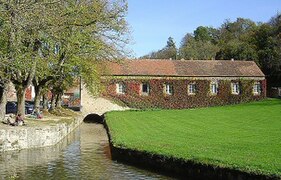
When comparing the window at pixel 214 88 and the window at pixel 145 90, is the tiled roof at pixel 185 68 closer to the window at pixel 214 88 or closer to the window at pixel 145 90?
the window at pixel 214 88

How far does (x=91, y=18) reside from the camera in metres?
30.5

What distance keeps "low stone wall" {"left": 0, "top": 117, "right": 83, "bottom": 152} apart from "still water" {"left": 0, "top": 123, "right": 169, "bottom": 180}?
62 centimetres

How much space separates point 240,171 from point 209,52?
277 feet

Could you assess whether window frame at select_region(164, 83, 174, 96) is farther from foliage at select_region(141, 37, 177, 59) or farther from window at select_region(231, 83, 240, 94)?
foliage at select_region(141, 37, 177, 59)

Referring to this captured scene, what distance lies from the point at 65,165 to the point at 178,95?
3909 cm

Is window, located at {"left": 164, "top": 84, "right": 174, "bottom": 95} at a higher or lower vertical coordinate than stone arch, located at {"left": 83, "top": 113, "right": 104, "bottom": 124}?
higher

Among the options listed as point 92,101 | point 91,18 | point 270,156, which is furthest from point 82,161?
point 92,101

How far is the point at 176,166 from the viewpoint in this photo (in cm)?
1553

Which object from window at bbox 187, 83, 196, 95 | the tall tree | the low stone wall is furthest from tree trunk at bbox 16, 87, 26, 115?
the tall tree

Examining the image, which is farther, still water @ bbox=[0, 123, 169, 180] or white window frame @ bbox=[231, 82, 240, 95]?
white window frame @ bbox=[231, 82, 240, 95]

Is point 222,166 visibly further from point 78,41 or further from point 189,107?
point 189,107

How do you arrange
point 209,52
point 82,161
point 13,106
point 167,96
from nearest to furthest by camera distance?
point 82,161 < point 13,106 < point 167,96 < point 209,52

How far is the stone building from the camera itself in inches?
2162

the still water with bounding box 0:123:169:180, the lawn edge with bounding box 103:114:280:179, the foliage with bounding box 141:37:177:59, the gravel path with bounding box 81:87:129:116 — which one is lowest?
the still water with bounding box 0:123:169:180
